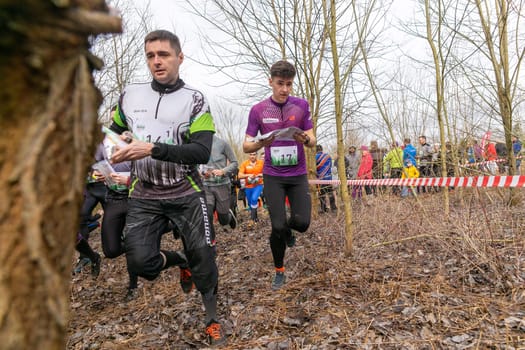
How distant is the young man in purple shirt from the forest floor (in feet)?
1.56

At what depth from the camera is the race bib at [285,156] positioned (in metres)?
3.57

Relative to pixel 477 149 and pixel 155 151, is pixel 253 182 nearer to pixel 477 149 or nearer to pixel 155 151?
pixel 477 149

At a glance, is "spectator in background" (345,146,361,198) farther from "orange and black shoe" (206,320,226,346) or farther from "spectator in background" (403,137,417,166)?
"orange and black shoe" (206,320,226,346)

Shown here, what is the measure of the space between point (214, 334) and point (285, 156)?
1840 millimetres

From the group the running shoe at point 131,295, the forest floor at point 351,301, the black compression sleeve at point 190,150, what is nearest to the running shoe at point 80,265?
the forest floor at point 351,301

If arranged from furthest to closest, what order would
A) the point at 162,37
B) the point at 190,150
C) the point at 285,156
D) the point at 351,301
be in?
the point at 285,156, the point at 351,301, the point at 162,37, the point at 190,150

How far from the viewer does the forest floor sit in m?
2.29

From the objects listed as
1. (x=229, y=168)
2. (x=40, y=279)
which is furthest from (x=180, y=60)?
(x=229, y=168)

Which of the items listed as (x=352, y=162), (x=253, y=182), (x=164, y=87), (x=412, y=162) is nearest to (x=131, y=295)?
Result: (x=164, y=87)

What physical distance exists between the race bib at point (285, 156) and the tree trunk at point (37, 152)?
9.66 ft

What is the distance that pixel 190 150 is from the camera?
2.45 metres

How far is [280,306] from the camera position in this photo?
9.58 feet

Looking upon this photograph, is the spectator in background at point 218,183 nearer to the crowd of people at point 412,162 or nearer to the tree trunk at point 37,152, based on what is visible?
the crowd of people at point 412,162

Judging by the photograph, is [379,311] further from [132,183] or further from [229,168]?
[229,168]
